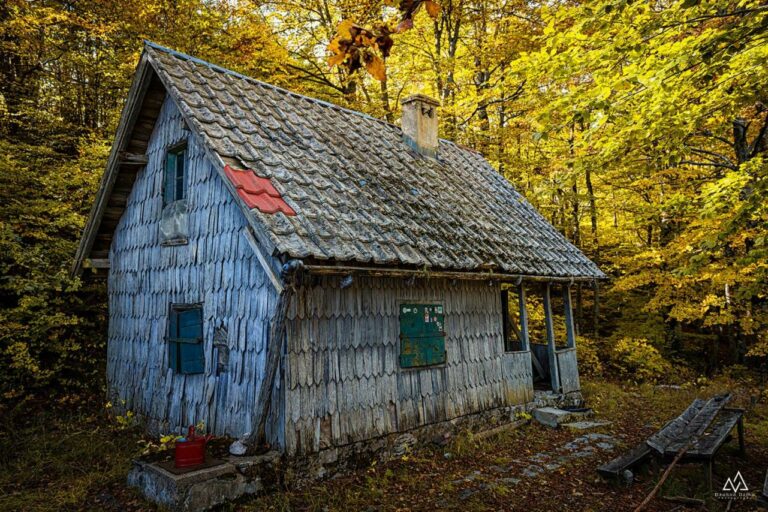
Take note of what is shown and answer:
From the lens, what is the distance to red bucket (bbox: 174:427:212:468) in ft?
18.0

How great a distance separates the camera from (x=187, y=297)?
790 centimetres

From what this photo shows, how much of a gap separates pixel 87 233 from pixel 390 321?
256 inches

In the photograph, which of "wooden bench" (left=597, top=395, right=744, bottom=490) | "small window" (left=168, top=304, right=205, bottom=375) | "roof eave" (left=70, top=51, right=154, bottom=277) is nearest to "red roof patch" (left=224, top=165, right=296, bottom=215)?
"small window" (left=168, top=304, right=205, bottom=375)

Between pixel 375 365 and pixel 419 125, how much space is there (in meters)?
6.51

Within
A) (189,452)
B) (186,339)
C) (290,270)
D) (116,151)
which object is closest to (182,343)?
(186,339)

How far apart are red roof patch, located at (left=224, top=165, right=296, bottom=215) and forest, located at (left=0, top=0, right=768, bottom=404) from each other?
181 cm

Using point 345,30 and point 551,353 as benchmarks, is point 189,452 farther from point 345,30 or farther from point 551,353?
point 551,353

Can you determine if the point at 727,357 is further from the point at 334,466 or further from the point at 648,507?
the point at 334,466

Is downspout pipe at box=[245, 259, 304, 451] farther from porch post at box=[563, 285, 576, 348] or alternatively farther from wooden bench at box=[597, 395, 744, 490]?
porch post at box=[563, 285, 576, 348]

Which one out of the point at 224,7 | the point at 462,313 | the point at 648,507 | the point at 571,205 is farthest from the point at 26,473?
the point at 571,205

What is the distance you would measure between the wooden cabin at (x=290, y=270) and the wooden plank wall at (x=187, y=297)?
34 millimetres

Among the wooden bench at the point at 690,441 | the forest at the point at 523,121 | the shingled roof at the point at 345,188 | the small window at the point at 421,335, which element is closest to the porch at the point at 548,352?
the shingled roof at the point at 345,188

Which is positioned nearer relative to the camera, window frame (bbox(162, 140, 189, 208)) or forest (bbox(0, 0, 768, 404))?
forest (bbox(0, 0, 768, 404))

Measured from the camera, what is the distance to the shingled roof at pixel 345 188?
639cm
